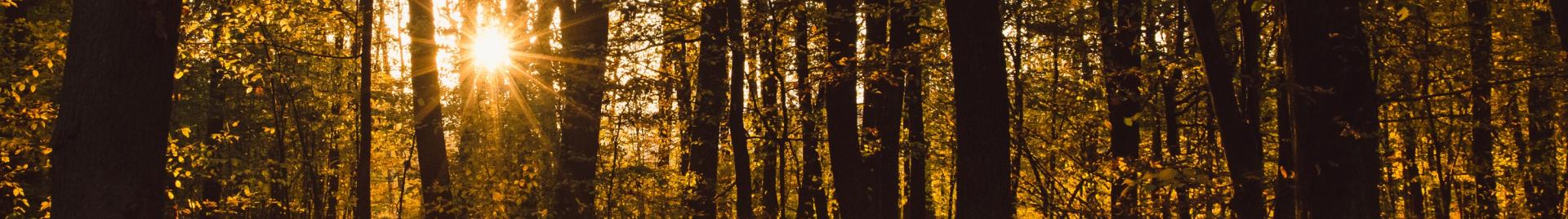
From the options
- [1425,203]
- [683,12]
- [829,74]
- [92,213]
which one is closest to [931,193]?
[1425,203]

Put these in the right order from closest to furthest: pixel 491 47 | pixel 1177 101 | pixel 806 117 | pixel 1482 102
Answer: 1. pixel 1177 101
2. pixel 806 117
3. pixel 1482 102
4. pixel 491 47

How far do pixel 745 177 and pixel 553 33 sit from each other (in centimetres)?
425

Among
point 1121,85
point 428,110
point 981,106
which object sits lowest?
point 981,106

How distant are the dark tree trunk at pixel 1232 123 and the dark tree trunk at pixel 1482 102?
84.7 inches

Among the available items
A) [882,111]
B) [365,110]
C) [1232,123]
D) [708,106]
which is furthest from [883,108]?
[365,110]

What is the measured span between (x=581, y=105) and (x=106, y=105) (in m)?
7.42

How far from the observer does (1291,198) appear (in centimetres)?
780

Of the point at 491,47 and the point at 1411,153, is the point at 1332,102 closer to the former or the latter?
the point at 491,47

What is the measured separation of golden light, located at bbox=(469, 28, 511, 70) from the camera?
1234cm

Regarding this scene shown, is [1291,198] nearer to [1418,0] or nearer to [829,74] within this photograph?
[1418,0]

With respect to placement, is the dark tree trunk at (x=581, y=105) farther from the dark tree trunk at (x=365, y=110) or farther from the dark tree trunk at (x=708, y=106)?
the dark tree trunk at (x=365, y=110)

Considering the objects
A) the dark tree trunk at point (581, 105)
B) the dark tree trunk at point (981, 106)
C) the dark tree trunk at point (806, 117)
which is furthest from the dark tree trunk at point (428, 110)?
the dark tree trunk at point (981, 106)

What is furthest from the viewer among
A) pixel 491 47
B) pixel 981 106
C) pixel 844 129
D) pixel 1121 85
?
pixel 491 47

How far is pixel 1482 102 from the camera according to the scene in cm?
1272
